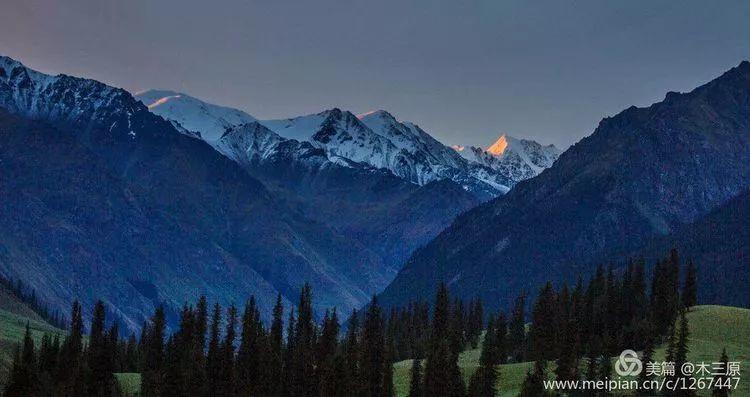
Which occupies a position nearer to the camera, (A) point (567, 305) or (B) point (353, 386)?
(B) point (353, 386)

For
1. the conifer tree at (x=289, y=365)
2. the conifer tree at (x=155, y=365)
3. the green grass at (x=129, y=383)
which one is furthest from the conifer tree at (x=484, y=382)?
the green grass at (x=129, y=383)

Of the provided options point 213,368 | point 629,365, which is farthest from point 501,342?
point 629,365

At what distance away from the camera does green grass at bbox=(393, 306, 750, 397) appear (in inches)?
5433

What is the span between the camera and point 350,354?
487ft

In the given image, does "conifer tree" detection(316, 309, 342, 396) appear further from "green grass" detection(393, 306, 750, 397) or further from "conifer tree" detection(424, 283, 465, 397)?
"conifer tree" detection(424, 283, 465, 397)

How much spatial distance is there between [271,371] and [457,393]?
1275 inches

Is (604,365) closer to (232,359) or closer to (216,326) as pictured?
(232,359)

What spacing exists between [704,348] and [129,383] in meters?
89.6

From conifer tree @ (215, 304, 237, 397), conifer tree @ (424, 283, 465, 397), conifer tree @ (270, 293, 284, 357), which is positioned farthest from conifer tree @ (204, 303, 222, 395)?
conifer tree @ (424, 283, 465, 397)

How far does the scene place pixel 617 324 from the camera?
184m

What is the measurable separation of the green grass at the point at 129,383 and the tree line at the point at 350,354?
2.30 metres

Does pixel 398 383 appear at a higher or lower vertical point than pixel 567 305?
lower

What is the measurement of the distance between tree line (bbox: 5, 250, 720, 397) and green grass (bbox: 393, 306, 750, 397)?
126 inches

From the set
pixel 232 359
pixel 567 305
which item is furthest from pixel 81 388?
pixel 567 305
